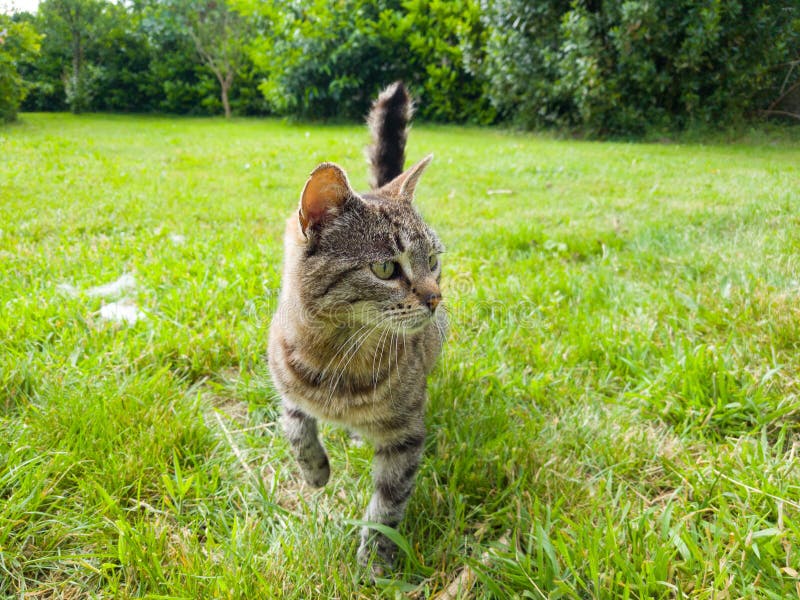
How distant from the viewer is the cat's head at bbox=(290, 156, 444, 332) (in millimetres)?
1585

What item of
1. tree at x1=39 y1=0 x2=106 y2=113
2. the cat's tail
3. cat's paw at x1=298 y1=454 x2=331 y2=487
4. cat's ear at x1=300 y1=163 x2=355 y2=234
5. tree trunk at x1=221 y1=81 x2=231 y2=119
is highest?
tree at x1=39 y1=0 x2=106 y2=113

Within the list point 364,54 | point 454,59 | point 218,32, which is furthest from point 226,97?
point 454,59

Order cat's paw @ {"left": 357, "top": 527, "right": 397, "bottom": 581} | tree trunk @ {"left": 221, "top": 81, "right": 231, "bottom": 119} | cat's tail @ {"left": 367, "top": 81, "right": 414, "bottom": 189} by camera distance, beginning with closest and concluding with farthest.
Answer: cat's paw @ {"left": 357, "top": 527, "right": 397, "bottom": 581}, cat's tail @ {"left": 367, "top": 81, "right": 414, "bottom": 189}, tree trunk @ {"left": 221, "top": 81, "right": 231, "bottom": 119}

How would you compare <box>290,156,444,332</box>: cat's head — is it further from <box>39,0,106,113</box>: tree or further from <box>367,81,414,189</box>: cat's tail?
<box>39,0,106,113</box>: tree

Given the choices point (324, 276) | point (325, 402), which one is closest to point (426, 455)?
point (325, 402)

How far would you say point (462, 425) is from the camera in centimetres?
195

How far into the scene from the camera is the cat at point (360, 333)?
1.59 m

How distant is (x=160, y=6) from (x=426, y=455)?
19.8 m

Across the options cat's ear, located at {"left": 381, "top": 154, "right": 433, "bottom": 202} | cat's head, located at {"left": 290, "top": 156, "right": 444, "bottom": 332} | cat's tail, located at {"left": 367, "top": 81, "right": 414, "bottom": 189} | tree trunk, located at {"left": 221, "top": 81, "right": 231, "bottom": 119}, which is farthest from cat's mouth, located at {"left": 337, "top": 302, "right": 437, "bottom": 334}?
tree trunk, located at {"left": 221, "top": 81, "right": 231, "bottom": 119}

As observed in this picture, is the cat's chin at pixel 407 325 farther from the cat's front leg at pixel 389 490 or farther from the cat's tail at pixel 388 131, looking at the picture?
the cat's tail at pixel 388 131

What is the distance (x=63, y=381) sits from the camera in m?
1.97

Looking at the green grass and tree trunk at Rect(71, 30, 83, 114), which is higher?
tree trunk at Rect(71, 30, 83, 114)

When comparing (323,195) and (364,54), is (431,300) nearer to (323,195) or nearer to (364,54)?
(323,195)

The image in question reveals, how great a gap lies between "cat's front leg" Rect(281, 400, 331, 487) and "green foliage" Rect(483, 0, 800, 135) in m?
9.59
